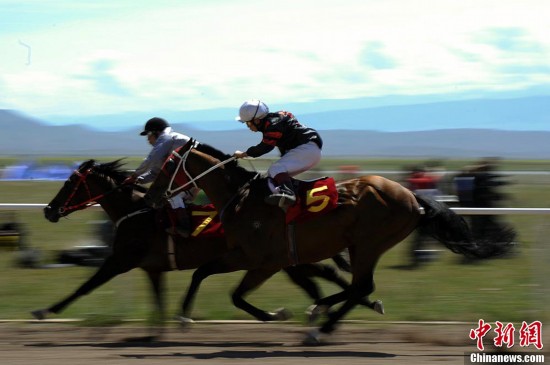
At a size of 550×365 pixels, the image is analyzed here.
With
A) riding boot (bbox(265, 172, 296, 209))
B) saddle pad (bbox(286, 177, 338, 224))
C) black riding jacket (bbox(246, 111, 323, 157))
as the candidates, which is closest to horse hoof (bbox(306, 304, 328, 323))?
saddle pad (bbox(286, 177, 338, 224))

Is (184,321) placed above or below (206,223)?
below

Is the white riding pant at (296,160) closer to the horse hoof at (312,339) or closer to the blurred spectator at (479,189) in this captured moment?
the horse hoof at (312,339)

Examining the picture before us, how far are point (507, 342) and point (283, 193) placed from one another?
2220mm

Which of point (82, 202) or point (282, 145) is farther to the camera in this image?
point (82, 202)

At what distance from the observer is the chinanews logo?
21.4 feet

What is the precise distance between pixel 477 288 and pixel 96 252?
4.82 meters

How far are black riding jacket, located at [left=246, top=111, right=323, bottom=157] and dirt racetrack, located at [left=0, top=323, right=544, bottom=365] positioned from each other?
1680mm

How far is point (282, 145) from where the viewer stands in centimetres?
807

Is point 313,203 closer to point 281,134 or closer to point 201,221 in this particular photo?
point 281,134

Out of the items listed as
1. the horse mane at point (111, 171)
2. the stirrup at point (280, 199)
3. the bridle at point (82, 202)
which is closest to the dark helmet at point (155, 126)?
the horse mane at point (111, 171)

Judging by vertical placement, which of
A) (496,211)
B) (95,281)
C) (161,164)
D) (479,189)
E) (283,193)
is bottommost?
(95,281)

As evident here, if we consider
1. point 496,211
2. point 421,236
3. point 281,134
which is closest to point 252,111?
point 281,134

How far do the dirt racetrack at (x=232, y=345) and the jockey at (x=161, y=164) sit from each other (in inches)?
39.8

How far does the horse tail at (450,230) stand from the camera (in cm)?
814
